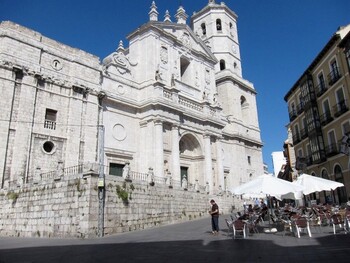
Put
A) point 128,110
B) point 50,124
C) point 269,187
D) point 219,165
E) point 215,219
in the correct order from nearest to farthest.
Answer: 1. point 269,187
2. point 215,219
3. point 50,124
4. point 128,110
5. point 219,165

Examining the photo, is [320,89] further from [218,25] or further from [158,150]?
[218,25]

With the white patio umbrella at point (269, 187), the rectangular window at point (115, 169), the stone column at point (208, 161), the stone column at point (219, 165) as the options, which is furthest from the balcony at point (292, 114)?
the white patio umbrella at point (269, 187)

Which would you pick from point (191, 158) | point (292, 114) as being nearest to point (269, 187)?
point (191, 158)

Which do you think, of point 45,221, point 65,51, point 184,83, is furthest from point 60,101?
point 184,83

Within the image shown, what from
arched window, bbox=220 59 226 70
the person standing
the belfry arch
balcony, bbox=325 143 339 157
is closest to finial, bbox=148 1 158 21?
the belfry arch

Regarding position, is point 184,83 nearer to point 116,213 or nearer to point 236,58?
point 236,58

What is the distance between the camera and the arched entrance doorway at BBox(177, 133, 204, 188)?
89.8ft

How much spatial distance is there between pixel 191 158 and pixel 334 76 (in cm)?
1353

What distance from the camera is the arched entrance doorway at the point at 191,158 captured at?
2737 centimetres

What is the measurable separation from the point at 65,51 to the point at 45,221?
12.2 m

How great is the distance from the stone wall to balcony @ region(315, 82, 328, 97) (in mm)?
16276

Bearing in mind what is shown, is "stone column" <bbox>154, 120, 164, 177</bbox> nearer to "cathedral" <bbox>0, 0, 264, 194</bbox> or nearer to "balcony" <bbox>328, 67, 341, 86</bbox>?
"cathedral" <bbox>0, 0, 264, 194</bbox>

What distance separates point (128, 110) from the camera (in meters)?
24.5

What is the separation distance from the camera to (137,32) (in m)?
27.3
